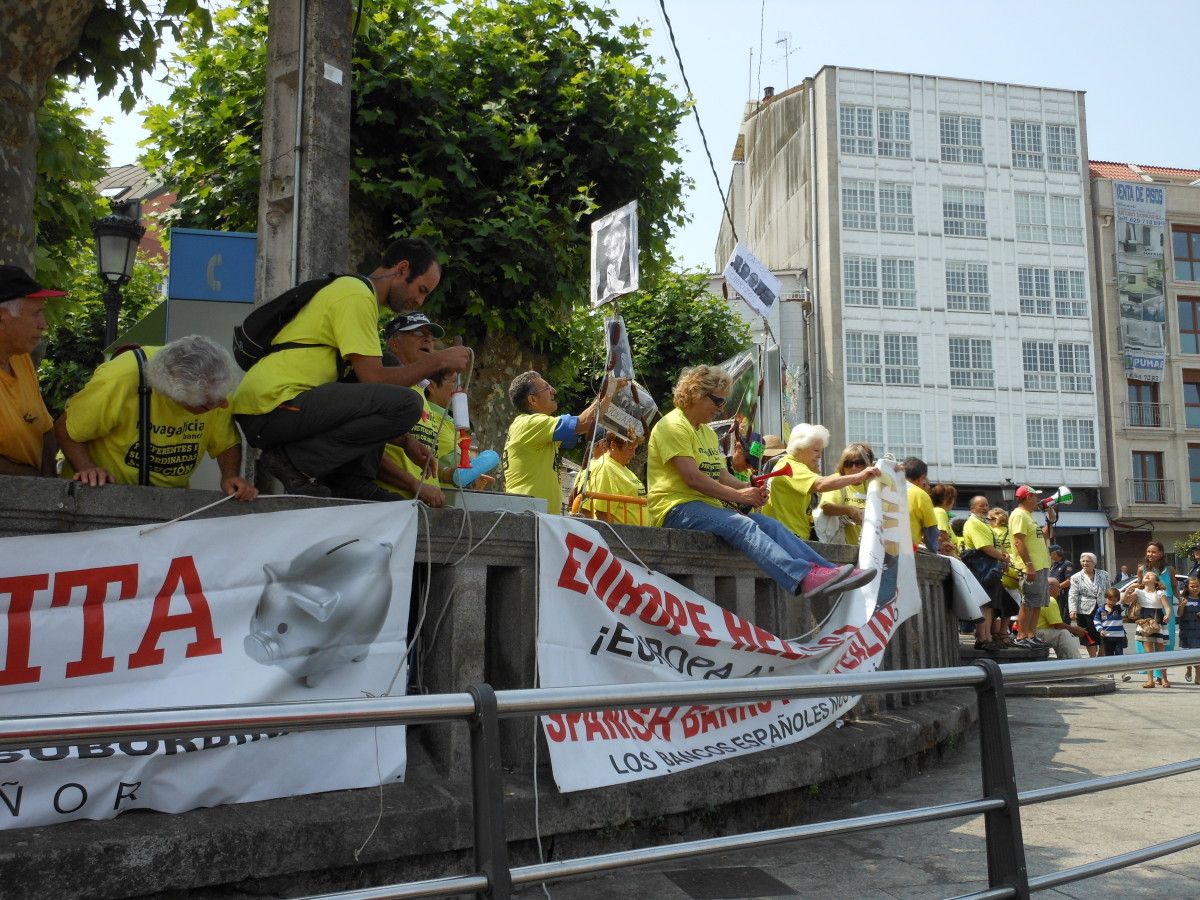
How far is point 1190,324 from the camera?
150ft

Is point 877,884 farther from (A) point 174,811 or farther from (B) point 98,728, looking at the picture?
(B) point 98,728

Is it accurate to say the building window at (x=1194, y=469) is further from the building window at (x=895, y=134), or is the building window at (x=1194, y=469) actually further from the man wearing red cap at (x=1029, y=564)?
the man wearing red cap at (x=1029, y=564)

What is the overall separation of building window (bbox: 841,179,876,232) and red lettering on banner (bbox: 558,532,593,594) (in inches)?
1532

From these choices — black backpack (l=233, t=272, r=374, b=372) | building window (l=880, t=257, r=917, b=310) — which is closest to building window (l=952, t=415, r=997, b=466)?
building window (l=880, t=257, r=917, b=310)

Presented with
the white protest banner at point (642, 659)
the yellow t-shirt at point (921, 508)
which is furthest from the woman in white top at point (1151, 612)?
the white protest banner at point (642, 659)

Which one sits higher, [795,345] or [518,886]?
[795,345]

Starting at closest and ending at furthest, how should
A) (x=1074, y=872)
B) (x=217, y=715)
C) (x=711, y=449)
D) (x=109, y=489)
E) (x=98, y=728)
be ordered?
(x=98, y=728)
(x=217, y=715)
(x=1074, y=872)
(x=109, y=489)
(x=711, y=449)

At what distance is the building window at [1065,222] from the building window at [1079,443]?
269 inches

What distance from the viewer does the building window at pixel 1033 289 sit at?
4303cm

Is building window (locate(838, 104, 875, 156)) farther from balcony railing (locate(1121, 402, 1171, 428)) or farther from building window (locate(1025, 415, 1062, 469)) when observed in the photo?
balcony railing (locate(1121, 402, 1171, 428))

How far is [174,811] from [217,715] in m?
2.21

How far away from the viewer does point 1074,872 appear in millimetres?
3156

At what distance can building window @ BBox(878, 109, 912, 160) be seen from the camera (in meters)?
43.1

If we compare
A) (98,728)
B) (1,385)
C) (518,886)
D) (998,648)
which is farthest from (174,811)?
(998,648)
